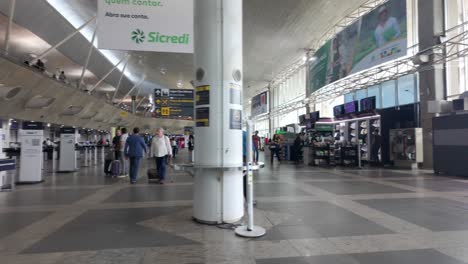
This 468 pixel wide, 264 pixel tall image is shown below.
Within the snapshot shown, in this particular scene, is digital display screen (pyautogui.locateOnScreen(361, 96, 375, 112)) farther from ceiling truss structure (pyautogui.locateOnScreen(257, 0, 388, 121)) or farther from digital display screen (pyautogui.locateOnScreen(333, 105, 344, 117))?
ceiling truss structure (pyautogui.locateOnScreen(257, 0, 388, 121))

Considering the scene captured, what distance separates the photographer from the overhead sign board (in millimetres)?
20172

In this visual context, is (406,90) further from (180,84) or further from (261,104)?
(180,84)

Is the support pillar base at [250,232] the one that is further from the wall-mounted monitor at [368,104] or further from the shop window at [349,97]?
the shop window at [349,97]

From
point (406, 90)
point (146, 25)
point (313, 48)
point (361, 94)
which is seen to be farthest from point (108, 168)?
point (313, 48)

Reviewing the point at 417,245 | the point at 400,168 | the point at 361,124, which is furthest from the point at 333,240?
the point at 361,124

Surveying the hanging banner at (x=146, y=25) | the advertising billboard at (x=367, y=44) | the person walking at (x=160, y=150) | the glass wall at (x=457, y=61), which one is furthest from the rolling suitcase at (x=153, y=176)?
the glass wall at (x=457, y=61)

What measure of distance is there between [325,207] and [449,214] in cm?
199

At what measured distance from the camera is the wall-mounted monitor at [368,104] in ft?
45.8

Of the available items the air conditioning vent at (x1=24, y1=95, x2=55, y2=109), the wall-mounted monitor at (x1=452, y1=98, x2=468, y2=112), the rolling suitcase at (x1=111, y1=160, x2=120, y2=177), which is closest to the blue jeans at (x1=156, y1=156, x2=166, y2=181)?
the rolling suitcase at (x1=111, y1=160, x2=120, y2=177)

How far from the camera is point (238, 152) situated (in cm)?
468

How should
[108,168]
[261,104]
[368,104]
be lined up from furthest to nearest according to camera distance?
[261,104]
[368,104]
[108,168]

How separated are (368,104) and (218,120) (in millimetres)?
11867

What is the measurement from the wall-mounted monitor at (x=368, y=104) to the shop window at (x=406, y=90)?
6.58ft

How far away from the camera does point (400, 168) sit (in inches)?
502
